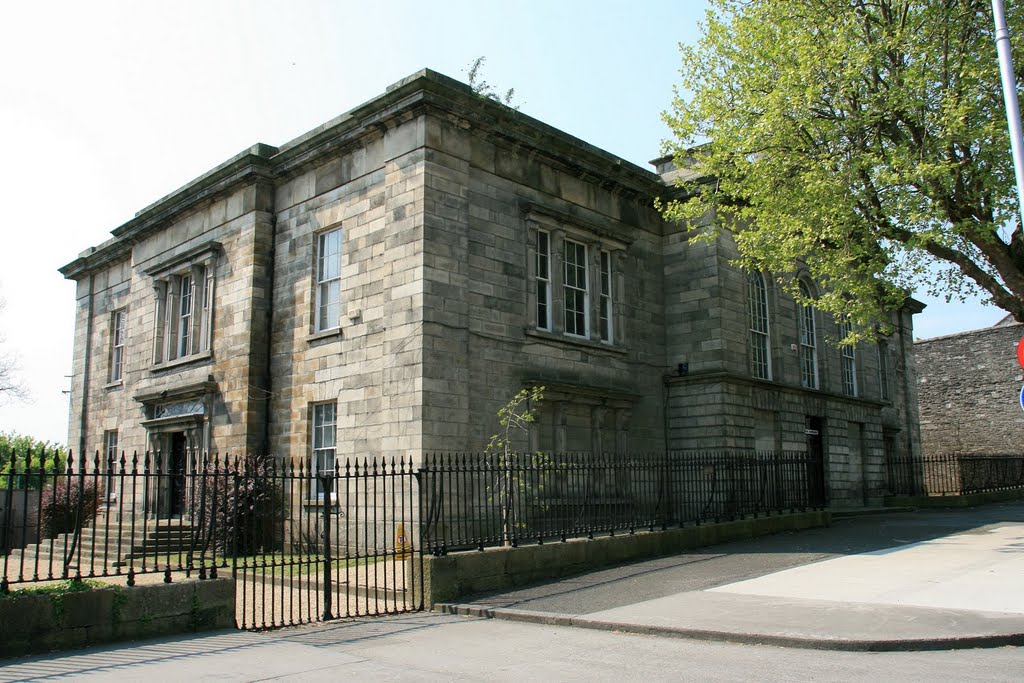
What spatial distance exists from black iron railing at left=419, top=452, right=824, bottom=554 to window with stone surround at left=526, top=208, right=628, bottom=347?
308 cm

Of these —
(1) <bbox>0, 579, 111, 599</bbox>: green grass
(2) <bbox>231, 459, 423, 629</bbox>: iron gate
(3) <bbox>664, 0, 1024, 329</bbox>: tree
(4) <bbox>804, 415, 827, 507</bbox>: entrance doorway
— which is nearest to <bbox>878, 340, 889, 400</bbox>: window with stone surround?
(4) <bbox>804, 415, 827, 507</bbox>: entrance doorway

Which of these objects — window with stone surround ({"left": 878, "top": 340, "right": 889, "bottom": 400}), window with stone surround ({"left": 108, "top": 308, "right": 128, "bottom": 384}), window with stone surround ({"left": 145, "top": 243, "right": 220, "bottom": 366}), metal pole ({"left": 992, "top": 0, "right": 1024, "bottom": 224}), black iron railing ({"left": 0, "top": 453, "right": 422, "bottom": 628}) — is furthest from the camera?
window with stone surround ({"left": 878, "top": 340, "right": 889, "bottom": 400})

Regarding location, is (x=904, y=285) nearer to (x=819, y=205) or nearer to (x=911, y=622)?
(x=819, y=205)

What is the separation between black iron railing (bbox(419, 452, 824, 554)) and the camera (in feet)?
41.4

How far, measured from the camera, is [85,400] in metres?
27.8

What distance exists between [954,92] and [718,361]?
27.0 feet

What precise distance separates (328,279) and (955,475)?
2232 centimetres

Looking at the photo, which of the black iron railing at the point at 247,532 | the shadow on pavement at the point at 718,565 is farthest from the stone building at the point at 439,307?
the shadow on pavement at the point at 718,565

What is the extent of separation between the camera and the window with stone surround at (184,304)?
Answer: 20.8 metres

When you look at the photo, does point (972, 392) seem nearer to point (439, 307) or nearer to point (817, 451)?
point (817, 451)

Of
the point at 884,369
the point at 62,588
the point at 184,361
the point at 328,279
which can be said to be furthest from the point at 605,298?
the point at 884,369

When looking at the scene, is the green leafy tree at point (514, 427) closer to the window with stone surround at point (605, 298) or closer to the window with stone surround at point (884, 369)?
the window with stone surround at point (605, 298)

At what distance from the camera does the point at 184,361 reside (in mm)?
21031

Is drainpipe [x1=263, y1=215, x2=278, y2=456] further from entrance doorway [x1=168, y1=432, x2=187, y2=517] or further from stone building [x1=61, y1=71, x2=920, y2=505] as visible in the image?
entrance doorway [x1=168, y1=432, x2=187, y2=517]
